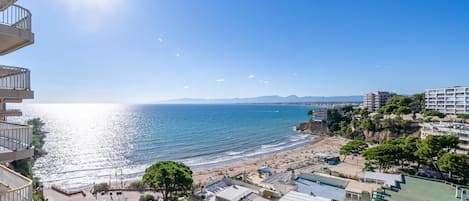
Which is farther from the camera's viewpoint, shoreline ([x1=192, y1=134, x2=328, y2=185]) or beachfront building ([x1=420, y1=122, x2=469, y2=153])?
shoreline ([x1=192, y1=134, x2=328, y2=185])

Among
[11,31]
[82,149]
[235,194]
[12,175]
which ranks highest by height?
[11,31]

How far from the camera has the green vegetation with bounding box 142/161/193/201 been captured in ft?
58.1

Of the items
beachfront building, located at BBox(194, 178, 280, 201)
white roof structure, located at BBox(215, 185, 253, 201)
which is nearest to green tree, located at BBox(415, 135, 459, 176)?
beachfront building, located at BBox(194, 178, 280, 201)

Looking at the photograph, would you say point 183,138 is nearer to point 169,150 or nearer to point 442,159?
point 169,150

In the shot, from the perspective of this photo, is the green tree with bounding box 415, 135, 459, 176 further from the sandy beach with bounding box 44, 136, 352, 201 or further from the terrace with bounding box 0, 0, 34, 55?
the terrace with bounding box 0, 0, 34, 55

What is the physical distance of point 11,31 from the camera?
20.2 feet

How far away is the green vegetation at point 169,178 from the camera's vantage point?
17.7 meters

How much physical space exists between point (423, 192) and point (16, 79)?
1851 centimetres

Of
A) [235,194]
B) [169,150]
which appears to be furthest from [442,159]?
[169,150]

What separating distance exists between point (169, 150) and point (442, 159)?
37664 mm

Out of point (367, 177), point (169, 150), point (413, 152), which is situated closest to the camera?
point (367, 177)

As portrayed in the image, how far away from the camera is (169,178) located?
58.1 ft

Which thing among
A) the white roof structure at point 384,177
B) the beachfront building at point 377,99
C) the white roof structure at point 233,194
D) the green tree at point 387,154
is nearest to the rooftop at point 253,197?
the white roof structure at point 233,194

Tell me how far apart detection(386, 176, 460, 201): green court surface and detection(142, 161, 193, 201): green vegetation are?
12.5 meters
